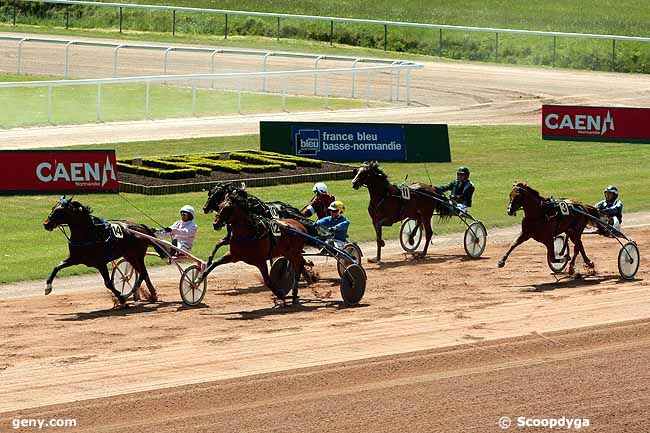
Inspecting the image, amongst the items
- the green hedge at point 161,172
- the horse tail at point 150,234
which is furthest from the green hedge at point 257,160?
the horse tail at point 150,234

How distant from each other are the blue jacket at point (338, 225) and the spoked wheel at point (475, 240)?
3201 millimetres

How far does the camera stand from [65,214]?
17.8 meters

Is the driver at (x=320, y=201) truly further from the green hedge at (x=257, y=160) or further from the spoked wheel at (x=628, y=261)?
the green hedge at (x=257, y=160)

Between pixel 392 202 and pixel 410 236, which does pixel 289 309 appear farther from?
pixel 410 236

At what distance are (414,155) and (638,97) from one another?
51.0ft

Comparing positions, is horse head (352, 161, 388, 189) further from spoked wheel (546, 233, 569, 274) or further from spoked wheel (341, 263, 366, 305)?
spoked wheel (341, 263, 366, 305)

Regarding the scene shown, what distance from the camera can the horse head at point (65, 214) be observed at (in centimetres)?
1775

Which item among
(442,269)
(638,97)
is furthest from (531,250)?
(638,97)

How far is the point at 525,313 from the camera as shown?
18.8 metres

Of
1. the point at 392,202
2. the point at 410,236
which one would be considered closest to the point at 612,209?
the point at 392,202

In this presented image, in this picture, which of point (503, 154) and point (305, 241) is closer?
point (305, 241)

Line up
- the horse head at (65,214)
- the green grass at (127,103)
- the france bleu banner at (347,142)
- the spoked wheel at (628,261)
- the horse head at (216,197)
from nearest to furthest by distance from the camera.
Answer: the horse head at (65,214)
the horse head at (216,197)
the spoked wheel at (628,261)
the france bleu banner at (347,142)
the green grass at (127,103)

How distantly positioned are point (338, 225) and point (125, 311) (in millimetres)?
3763

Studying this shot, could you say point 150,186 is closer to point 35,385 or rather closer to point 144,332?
point 144,332
